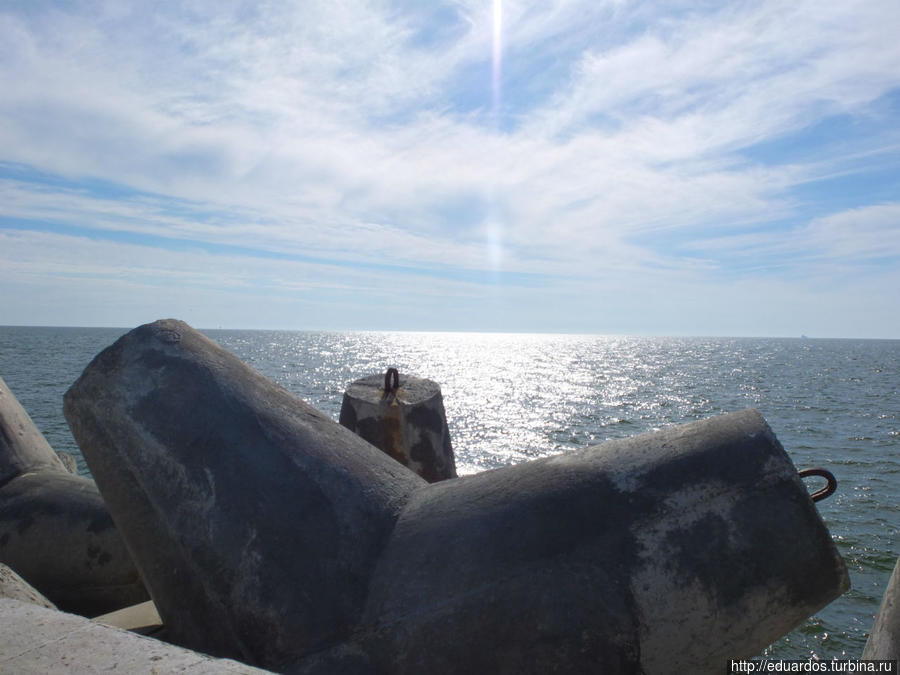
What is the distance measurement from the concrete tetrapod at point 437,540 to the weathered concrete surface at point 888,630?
13 centimetres

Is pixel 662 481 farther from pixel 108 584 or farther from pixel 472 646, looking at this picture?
pixel 108 584

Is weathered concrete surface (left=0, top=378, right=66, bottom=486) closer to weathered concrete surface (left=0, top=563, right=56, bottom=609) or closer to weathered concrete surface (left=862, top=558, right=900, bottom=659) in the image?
weathered concrete surface (left=0, top=563, right=56, bottom=609)

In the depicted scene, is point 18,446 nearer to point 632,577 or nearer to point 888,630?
point 632,577

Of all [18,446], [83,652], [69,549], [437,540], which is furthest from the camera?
[18,446]

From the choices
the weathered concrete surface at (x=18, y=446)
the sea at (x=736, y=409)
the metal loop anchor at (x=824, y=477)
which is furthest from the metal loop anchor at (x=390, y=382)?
the metal loop anchor at (x=824, y=477)

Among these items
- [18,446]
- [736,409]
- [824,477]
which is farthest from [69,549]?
[736,409]

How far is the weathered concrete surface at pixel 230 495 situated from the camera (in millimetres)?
2105

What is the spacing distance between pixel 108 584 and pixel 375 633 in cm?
234

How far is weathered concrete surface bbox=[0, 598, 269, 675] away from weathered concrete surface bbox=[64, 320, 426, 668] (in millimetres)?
507

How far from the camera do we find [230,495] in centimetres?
221

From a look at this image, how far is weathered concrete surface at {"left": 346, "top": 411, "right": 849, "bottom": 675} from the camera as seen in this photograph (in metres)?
1.92

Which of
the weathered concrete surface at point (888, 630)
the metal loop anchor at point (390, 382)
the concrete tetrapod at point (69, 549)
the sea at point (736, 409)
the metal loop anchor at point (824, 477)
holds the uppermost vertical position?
the metal loop anchor at point (390, 382)

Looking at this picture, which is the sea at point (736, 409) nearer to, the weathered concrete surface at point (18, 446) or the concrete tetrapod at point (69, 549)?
the weathered concrete surface at point (18, 446)

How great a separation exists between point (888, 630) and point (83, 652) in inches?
81.9
